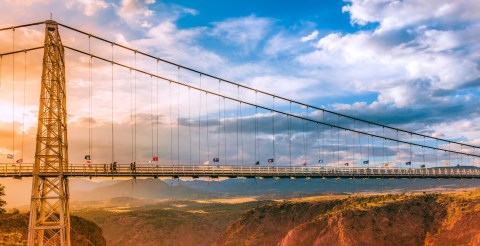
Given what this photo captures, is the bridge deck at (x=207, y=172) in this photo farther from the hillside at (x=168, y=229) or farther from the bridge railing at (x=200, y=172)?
the hillside at (x=168, y=229)

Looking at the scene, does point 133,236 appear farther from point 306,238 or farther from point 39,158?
point 39,158

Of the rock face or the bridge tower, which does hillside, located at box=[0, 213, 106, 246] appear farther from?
the rock face

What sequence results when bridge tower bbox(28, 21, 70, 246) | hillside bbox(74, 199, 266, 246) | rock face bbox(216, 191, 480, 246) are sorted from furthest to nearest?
hillside bbox(74, 199, 266, 246), rock face bbox(216, 191, 480, 246), bridge tower bbox(28, 21, 70, 246)

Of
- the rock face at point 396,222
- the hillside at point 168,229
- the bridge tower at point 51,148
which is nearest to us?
the bridge tower at point 51,148

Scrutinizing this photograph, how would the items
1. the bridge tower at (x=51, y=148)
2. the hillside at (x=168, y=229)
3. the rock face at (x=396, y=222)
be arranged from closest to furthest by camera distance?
the bridge tower at (x=51, y=148), the rock face at (x=396, y=222), the hillside at (x=168, y=229)

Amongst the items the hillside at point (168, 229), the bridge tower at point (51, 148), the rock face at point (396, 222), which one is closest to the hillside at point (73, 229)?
the bridge tower at point (51, 148)

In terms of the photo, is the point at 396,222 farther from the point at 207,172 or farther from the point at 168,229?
the point at 168,229

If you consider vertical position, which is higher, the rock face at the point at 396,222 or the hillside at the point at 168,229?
the rock face at the point at 396,222

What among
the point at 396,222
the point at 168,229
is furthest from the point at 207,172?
the point at 168,229

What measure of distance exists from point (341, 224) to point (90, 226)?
1761 inches

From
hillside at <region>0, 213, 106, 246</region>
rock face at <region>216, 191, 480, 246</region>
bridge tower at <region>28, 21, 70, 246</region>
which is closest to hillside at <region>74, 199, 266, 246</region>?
rock face at <region>216, 191, 480, 246</region>

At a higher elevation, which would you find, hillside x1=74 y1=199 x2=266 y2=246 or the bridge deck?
the bridge deck

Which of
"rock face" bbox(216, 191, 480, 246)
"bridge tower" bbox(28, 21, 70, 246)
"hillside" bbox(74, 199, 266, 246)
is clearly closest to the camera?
"bridge tower" bbox(28, 21, 70, 246)

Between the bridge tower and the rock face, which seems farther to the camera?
the rock face
